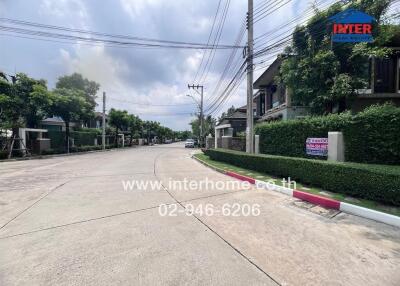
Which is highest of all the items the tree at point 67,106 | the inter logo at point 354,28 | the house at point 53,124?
the inter logo at point 354,28

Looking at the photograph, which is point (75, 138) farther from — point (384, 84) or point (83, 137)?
point (384, 84)

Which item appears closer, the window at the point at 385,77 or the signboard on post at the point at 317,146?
the signboard on post at the point at 317,146

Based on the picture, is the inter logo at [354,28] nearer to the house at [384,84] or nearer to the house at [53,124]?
the house at [384,84]

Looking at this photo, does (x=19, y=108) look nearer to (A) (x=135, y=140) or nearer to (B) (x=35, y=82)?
(B) (x=35, y=82)

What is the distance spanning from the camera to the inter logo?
1206 cm

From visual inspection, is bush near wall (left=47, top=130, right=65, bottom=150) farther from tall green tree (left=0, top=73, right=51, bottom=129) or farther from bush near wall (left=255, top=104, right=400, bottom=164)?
bush near wall (left=255, top=104, right=400, bottom=164)

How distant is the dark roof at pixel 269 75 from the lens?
19.4 metres

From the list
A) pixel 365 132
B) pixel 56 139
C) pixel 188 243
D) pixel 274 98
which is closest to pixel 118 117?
pixel 56 139

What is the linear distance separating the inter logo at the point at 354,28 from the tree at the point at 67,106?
25.0 metres

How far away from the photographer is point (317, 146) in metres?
10.7

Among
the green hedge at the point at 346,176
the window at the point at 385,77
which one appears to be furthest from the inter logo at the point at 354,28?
the green hedge at the point at 346,176

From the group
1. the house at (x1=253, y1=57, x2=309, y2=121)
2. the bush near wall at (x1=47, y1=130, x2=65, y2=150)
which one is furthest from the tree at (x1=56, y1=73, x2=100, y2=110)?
the house at (x1=253, y1=57, x2=309, y2=121)

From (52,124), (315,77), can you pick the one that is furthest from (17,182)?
(52,124)

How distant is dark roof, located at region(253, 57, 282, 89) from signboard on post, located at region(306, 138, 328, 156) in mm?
9252
